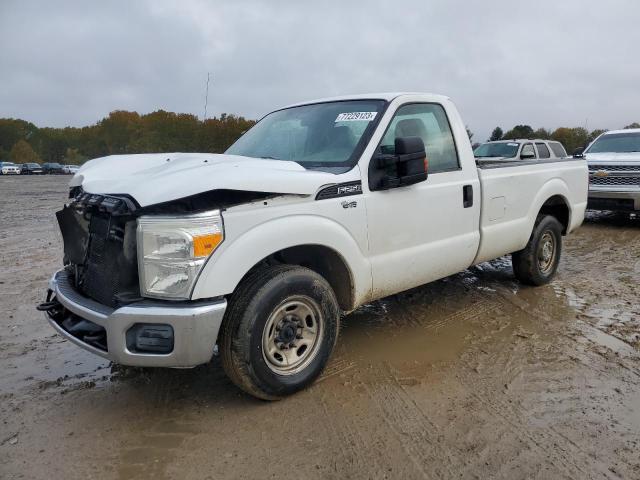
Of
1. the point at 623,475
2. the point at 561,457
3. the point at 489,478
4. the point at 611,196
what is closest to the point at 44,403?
the point at 489,478

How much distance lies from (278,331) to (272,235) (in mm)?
628

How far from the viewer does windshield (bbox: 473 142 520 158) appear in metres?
13.2

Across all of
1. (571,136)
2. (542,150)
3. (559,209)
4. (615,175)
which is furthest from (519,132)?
(559,209)

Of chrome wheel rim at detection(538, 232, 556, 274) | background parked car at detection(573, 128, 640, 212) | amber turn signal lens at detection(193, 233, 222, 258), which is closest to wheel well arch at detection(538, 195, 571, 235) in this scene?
chrome wheel rim at detection(538, 232, 556, 274)

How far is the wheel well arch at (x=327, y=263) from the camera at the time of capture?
3.34 metres

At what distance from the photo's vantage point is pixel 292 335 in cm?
316

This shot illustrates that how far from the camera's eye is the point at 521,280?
5.66 meters

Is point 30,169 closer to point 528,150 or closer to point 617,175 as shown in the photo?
point 528,150

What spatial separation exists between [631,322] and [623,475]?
2.55 metres

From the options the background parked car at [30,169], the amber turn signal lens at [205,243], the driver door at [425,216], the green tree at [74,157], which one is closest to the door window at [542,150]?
the driver door at [425,216]

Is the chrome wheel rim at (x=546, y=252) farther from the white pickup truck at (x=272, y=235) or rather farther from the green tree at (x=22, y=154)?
the green tree at (x=22, y=154)

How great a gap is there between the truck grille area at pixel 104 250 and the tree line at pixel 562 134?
157ft

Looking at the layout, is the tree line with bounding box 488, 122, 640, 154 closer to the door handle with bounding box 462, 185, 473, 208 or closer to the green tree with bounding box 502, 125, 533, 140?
the green tree with bounding box 502, 125, 533, 140

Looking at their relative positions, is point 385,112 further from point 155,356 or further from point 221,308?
point 155,356
